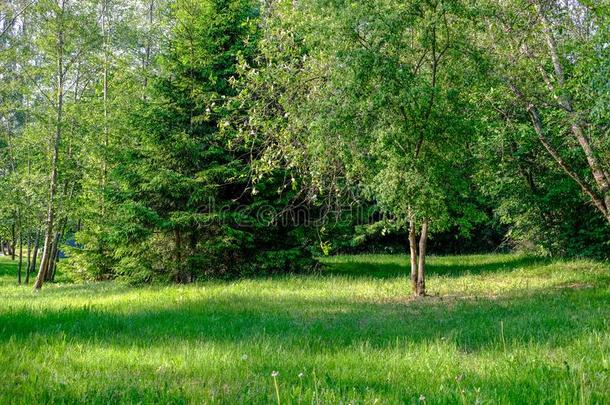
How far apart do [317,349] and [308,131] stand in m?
5.88

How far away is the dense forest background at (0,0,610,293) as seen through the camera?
8.80m

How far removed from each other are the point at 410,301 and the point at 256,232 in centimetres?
710

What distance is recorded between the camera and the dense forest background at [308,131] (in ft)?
28.9

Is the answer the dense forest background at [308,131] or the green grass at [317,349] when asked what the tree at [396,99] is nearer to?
the dense forest background at [308,131]

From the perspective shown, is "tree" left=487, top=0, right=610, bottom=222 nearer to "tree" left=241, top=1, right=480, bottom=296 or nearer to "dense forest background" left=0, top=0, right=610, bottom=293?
"dense forest background" left=0, top=0, right=610, bottom=293

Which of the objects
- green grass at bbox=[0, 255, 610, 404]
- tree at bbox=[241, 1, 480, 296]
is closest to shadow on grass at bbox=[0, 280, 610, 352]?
green grass at bbox=[0, 255, 610, 404]

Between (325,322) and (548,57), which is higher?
(548,57)

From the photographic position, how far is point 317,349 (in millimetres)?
5227

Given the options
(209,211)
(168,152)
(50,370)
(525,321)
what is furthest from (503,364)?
(168,152)

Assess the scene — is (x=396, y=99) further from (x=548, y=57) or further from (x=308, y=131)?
(x=548, y=57)

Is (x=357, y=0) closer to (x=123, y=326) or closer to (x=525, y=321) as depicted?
(x=525, y=321)

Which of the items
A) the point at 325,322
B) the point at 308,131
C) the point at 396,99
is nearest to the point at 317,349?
the point at 325,322

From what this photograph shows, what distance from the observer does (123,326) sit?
→ 22.3 ft

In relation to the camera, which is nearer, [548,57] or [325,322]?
[325,322]
